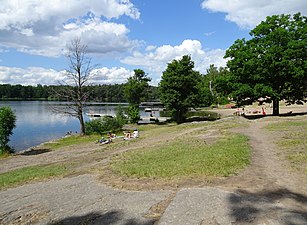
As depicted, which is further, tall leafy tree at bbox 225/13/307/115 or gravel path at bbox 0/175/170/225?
tall leafy tree at bbox 225/13/307/115

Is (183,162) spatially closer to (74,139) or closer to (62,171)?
(62,171)

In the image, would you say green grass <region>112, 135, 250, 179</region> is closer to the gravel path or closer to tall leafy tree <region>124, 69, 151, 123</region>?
the gravel path

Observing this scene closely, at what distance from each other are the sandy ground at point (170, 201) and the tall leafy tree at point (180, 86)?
2902cm

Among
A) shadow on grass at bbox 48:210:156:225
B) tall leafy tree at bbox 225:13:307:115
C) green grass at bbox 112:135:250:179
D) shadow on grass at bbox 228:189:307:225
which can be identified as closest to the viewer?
shadow on grass at bbox 228:189:307:225

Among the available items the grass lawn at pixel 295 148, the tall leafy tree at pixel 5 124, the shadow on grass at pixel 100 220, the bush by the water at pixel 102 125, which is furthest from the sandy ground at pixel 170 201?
the bush by the water at pixel 102 125

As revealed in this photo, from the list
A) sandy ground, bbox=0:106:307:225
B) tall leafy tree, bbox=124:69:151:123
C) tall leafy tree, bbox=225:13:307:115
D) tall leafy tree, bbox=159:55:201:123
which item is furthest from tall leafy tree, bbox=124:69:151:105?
sandy ground, bbox=0:106:307:225

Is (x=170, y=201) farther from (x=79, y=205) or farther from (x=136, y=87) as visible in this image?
(x=136, y=87)

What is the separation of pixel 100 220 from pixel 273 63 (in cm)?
2610

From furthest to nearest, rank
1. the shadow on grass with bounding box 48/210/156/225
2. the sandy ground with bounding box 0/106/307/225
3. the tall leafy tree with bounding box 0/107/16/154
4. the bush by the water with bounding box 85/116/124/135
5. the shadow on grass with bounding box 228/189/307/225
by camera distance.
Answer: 1. the bush by the water with bounding box 85/116/124/135
2. the tall leafy tree with bounding box 0/107/16/154
3. the shadow on grass with bounding box 48/210/156/225
4. the sandy ground with bounding box 0/106/307/225
5. the shadow on grass with bounding box 228/189/307/225

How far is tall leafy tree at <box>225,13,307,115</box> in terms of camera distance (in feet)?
92.8

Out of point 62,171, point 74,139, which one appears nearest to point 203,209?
point 62,171

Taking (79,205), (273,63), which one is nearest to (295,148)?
(79,205)

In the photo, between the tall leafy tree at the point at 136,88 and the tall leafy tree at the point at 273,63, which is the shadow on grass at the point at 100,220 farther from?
the tall leafy tree at the point at 136,88

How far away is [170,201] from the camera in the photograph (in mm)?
7352
